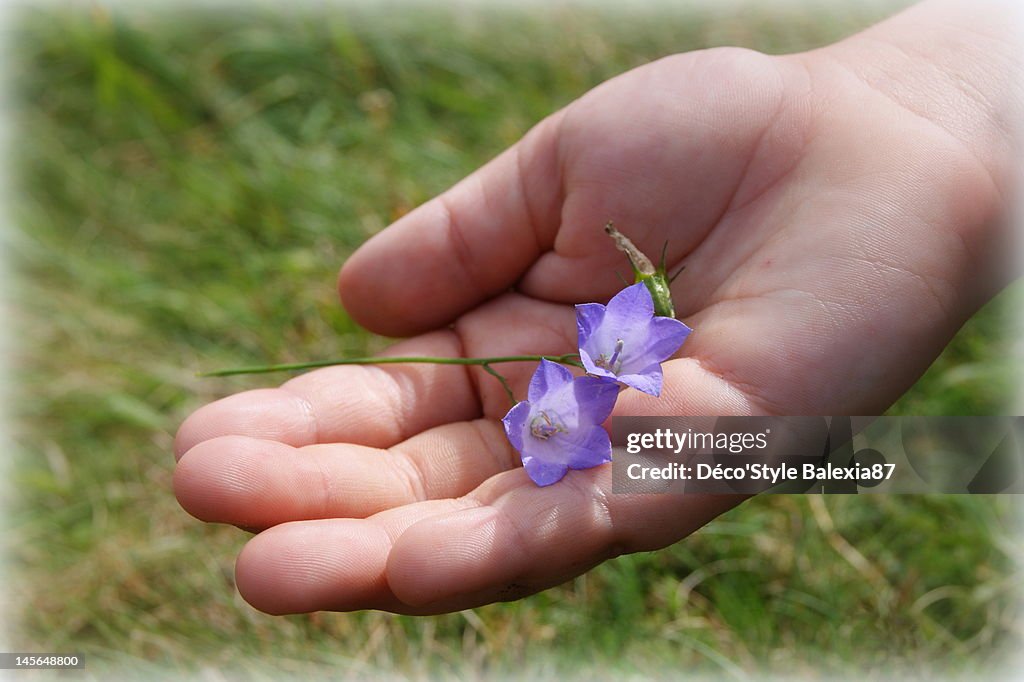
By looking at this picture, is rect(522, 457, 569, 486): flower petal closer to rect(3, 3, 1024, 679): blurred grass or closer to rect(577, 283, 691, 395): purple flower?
rect(577, 283, 691, 395): purple flower

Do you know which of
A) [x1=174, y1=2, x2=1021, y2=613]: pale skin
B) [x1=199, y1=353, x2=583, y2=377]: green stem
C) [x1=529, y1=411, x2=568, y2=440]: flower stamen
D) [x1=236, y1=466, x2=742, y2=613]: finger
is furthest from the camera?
[x1=199, y1=353, x2=583, y2=377]: green stem

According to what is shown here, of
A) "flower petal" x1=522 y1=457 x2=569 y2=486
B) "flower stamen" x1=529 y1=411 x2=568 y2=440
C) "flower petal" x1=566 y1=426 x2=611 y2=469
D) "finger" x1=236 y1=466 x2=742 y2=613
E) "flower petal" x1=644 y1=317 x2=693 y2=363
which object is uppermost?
"flower petal" x1=644 y1=317 x2=693 y2=363

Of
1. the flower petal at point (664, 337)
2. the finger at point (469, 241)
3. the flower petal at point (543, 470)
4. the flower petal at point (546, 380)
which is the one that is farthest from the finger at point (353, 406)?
the flower petal at point (664, 337)

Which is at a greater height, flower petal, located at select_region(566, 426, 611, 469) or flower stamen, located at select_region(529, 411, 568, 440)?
flower stamen, located at select_region(529, 411, 568, 440)

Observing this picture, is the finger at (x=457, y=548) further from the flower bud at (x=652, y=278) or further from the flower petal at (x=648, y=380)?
the flower bud at (x=652, y=278)

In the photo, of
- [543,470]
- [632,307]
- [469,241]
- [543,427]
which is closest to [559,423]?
[543,427]

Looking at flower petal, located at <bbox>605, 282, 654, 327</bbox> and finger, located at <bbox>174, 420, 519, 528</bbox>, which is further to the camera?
flower petal, located at <bbox>605, 282, 654, 327</bbox>

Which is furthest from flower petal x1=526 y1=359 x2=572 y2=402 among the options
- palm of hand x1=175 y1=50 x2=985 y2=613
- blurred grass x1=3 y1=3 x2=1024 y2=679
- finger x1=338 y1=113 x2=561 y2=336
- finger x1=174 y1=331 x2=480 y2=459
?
blurred grass x1=3 y1=3 x2=1024 y2=679

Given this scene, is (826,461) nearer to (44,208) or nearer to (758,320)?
(758,320)
